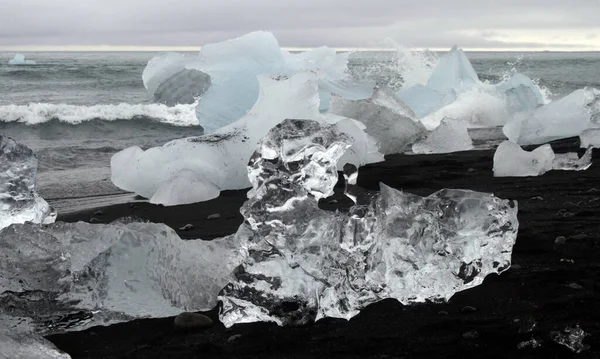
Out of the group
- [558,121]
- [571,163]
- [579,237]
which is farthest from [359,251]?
[558,121]

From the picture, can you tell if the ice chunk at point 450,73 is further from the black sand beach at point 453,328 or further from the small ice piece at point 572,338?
the small ice piece at point 572,338

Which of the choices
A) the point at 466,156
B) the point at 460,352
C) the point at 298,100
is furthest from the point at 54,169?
the point at 460,352

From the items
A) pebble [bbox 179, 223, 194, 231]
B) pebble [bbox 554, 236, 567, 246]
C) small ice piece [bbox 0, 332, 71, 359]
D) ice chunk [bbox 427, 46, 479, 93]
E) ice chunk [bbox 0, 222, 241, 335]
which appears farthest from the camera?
ice chunk [bbox 427, 46, 479, 93]

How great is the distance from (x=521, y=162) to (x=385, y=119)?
2.06 metres

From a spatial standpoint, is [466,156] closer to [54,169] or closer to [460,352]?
[54,169]

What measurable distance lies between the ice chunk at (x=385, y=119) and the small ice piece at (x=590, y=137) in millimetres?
1605

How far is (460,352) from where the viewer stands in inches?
92.3

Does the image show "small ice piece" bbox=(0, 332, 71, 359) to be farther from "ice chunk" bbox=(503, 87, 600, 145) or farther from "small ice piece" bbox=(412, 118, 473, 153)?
"ice chunk" bbox=(503, 87, 600, 145)

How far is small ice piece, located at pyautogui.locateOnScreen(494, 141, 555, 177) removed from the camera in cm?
548

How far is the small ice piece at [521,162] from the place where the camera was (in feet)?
18.0

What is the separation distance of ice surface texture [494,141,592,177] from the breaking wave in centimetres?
855

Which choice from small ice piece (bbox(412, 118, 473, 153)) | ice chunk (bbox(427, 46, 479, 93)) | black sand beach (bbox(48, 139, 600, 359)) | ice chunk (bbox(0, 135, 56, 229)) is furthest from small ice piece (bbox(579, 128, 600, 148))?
ice chunk (bbox(0, 135, 56, 229))

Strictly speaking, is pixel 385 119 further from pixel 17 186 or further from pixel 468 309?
pixel 468 309

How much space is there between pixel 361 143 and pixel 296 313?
12.5 ft
